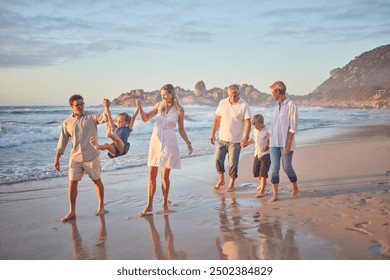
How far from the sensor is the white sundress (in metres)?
4.71

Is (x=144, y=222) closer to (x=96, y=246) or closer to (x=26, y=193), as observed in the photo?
(x=96, y=246)

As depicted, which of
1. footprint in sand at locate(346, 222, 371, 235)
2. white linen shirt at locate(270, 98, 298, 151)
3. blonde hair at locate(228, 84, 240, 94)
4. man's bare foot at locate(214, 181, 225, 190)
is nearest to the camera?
footprint in sand at locate(346, 222, 371, 235)

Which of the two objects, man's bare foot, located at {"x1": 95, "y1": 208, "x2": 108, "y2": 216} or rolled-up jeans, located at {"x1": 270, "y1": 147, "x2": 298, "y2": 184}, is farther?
rolled-up jeans, located at {"x1": 270, "y1": 147, "x2": 298, "y2": 184}

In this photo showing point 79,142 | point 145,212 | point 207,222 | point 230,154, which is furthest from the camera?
point 230,154

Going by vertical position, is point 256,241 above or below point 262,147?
below

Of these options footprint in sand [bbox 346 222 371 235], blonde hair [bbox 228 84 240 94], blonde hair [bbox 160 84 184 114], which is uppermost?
blonde hair [bbox 228 84 240 94]

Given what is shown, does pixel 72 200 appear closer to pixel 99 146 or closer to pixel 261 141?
pixel 99 146

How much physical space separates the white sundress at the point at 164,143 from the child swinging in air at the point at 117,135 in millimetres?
360

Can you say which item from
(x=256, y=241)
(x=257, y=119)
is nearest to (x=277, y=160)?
(x=257, y=119)

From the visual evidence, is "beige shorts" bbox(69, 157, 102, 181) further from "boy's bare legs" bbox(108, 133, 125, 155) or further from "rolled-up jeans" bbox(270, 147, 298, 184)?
"rolled-up jeans" bbox(270, 147, 298, 184)

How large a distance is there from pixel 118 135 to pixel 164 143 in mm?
680

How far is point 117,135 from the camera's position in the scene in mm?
4812

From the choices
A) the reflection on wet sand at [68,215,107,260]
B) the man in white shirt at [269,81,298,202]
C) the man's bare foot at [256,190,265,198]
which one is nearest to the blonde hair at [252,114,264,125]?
the man in white shirt at [269,81,298,202]

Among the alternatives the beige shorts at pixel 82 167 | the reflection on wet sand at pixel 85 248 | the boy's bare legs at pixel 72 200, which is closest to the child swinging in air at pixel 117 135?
the beige shorts at pixel 82 167
